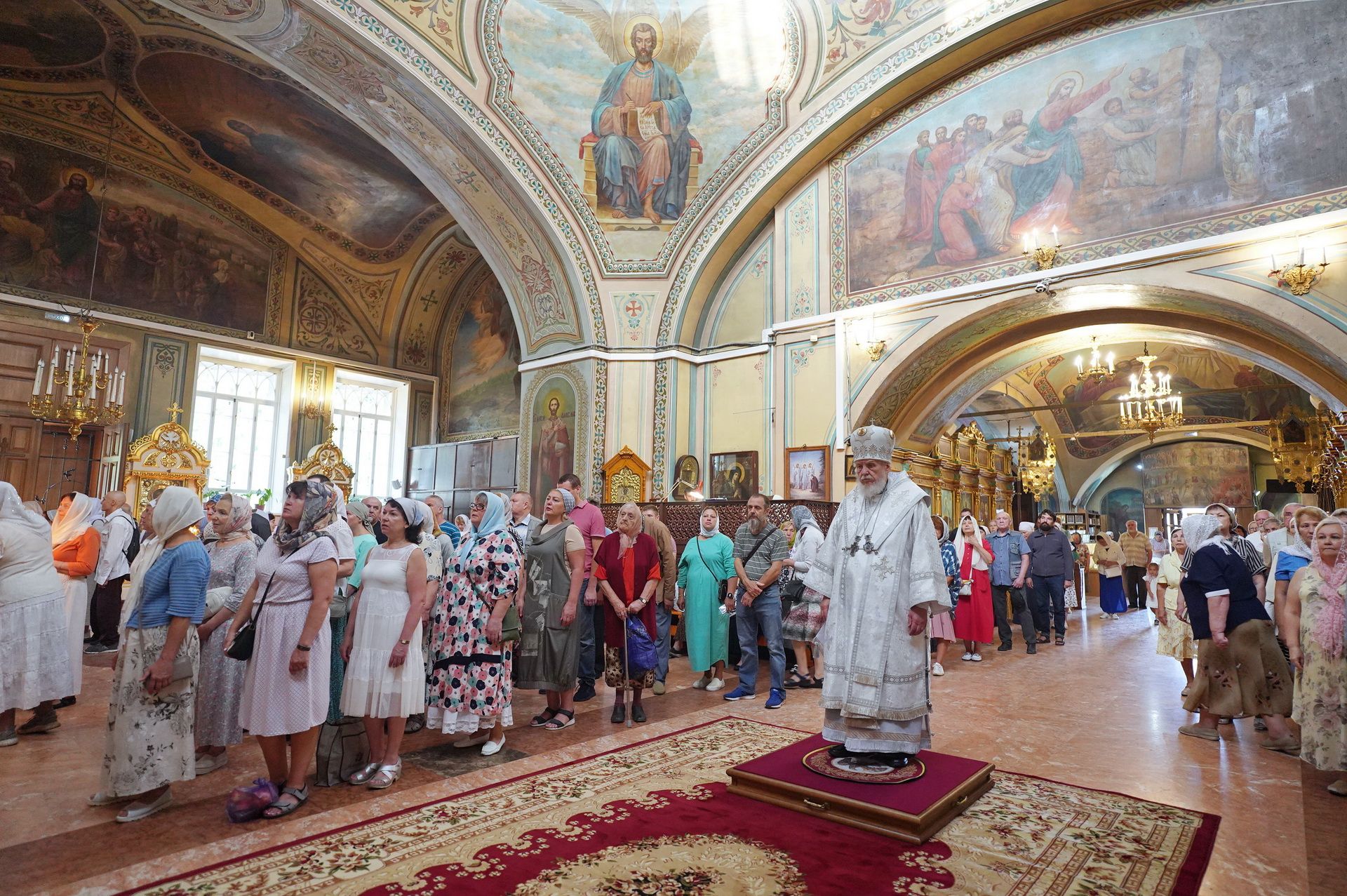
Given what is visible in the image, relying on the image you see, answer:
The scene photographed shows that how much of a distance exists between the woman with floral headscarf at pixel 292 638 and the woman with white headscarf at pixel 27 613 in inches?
64.8

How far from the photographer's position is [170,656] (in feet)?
10.9

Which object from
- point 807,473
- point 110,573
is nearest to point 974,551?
point 807,473

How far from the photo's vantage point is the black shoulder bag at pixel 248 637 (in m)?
3.34

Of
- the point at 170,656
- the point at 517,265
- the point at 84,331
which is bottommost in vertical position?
the point at 170,656

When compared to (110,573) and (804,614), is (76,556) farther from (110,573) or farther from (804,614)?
(804,614)

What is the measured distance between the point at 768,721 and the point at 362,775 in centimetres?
264

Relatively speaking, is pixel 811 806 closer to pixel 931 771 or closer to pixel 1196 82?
pixel 931 771

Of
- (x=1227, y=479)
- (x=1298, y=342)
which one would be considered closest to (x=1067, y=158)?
(x=1298, y=342)

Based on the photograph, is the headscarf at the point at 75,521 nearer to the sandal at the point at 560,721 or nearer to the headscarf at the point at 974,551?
the sandal at the point at 560,721

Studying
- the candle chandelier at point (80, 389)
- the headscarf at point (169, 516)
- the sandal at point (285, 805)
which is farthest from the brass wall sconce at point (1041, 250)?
the candle chandelier at point (80, 389)

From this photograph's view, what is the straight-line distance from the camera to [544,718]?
201 inches

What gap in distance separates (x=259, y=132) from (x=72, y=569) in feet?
38.9

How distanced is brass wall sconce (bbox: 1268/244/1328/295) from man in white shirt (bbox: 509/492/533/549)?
8.21 meters

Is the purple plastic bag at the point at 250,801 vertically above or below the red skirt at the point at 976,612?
below
